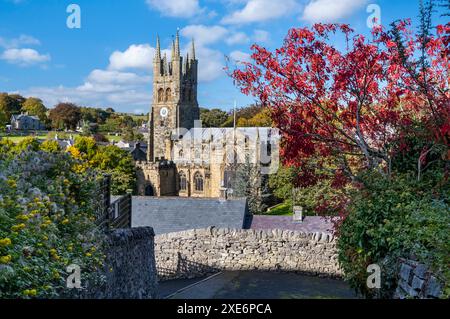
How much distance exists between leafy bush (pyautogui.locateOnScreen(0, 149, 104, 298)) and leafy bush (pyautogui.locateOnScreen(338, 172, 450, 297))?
4.20m

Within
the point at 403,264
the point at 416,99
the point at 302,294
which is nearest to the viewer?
the point at 403,264

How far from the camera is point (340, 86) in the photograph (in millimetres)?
8867

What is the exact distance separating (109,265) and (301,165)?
4706 millimetres

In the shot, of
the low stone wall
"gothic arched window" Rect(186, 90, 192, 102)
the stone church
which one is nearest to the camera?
the low stone wall

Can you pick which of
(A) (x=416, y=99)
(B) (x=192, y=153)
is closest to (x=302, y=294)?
(A) (x=416, y=99)

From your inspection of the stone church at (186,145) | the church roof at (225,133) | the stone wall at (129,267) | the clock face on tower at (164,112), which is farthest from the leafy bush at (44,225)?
the clock face on tower at (164,112)

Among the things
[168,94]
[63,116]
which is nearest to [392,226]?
[168,94]

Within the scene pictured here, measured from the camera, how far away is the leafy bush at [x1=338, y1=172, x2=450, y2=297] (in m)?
6.04

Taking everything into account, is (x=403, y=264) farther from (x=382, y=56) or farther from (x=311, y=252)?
(x=311, y=252)

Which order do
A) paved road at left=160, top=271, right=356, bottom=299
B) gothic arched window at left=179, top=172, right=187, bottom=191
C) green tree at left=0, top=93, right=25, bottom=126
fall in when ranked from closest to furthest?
1. paved road at left=160, top=271, right=356, bottom=299
2. gothic arched window at left=179, top=172, right=187, bottom=191
3. green tree at left=0, top=93, right=25, bottom=126

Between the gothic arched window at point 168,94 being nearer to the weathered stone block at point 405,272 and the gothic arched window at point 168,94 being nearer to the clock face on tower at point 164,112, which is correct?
the clock face on tower at point 164,112

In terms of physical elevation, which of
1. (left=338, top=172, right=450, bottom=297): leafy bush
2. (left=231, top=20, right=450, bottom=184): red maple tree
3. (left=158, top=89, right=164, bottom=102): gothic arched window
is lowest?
(left=338, top=172, right=450, bottom=297): leafy bush

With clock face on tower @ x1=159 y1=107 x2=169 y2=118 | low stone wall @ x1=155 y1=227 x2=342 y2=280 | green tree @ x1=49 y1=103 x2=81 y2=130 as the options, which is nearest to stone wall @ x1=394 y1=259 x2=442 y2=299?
low stone wall @ x1=155 y1=227 x2=342 y2=280

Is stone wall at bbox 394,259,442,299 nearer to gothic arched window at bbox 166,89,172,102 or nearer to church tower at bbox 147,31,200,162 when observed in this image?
church tower at bbox 147,31,200,162
